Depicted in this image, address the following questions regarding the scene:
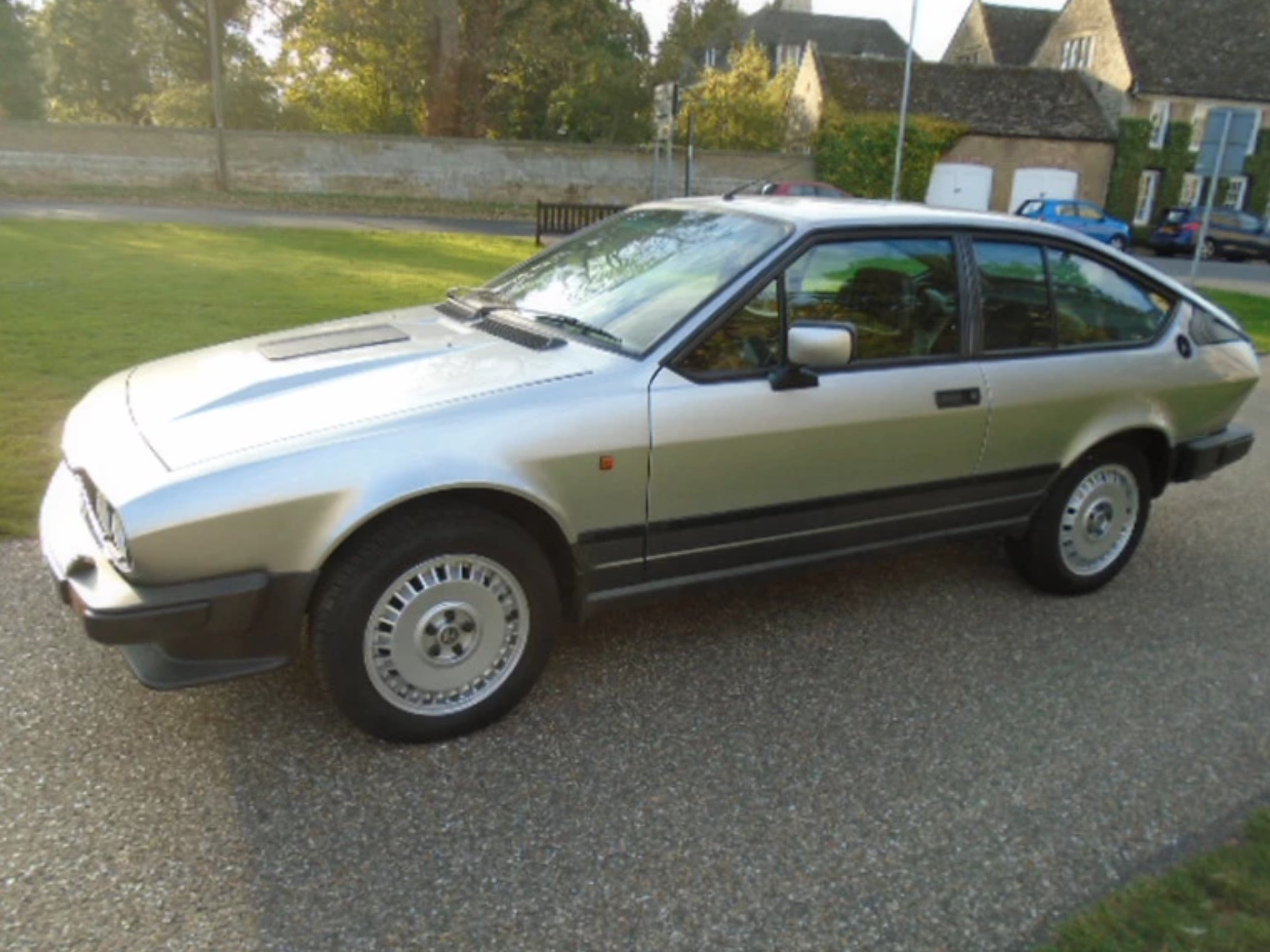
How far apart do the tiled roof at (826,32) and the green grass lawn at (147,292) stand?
5565 cm

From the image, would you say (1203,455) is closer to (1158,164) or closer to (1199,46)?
(1158,164)

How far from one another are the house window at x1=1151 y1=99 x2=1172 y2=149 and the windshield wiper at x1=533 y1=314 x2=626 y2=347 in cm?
3853

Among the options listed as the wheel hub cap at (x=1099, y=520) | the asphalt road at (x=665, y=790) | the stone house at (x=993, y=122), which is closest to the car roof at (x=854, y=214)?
the wheel hub cap at (x=1099, y=520)

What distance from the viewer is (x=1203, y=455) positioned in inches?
182

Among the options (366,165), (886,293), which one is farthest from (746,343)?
(366,165)

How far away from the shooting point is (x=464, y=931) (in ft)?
7.68

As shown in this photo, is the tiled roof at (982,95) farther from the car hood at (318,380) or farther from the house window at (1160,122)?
the car hood at (318,380)

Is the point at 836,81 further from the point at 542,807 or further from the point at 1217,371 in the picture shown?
the point at 542,807

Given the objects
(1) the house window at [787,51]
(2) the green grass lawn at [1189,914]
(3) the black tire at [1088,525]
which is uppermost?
(1) the house window at [787,51]

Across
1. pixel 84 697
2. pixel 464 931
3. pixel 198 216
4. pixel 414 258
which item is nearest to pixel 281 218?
pixel 198 216

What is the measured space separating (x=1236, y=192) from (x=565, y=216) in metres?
30.0

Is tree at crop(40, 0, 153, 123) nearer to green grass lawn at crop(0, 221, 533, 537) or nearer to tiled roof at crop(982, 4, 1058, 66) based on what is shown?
green grass lawn at crop(0, 221, 533, 537)

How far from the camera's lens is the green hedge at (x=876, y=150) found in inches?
1299

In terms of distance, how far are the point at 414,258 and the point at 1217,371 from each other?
13.0m
